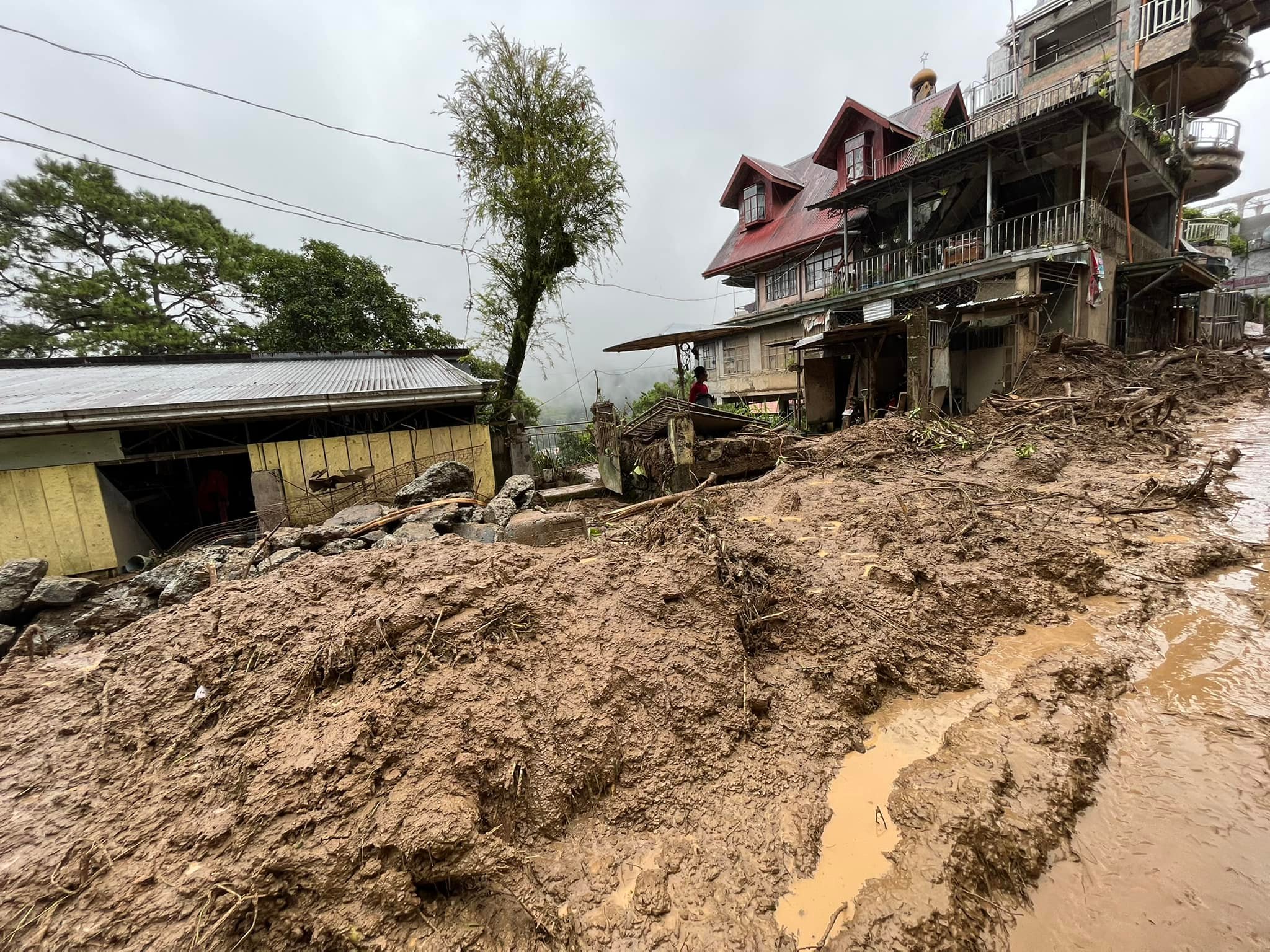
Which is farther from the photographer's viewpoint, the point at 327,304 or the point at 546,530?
the point at 327,304

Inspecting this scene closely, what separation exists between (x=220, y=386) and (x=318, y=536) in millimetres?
6190

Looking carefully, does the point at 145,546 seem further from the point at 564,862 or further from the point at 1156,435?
the point at 1156,435

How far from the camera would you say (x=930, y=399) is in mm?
10133

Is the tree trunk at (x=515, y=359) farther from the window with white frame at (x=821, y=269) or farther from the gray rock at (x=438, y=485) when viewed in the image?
the window with white frame at (x=821, y=269)

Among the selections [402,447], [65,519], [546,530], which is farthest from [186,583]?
[402,447]

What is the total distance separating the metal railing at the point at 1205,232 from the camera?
73.2ft

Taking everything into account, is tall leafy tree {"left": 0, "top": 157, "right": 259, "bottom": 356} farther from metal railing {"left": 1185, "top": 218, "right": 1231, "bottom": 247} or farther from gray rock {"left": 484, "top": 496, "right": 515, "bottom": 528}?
metal railing {"left": 1185, "top": 218, "right": 1231, "bottom": 247}

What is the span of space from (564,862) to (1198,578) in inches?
218

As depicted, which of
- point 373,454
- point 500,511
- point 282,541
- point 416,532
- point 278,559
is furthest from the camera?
point 373,454

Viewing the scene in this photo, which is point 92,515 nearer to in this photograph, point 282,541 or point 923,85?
point 282,541

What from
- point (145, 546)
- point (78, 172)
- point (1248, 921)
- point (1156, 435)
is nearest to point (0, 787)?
point (1248, 921)

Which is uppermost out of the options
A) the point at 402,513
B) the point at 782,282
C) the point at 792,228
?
the point at 792,228

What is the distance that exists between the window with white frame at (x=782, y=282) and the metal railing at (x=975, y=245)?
3.27 meters

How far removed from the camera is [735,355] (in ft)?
66.8
